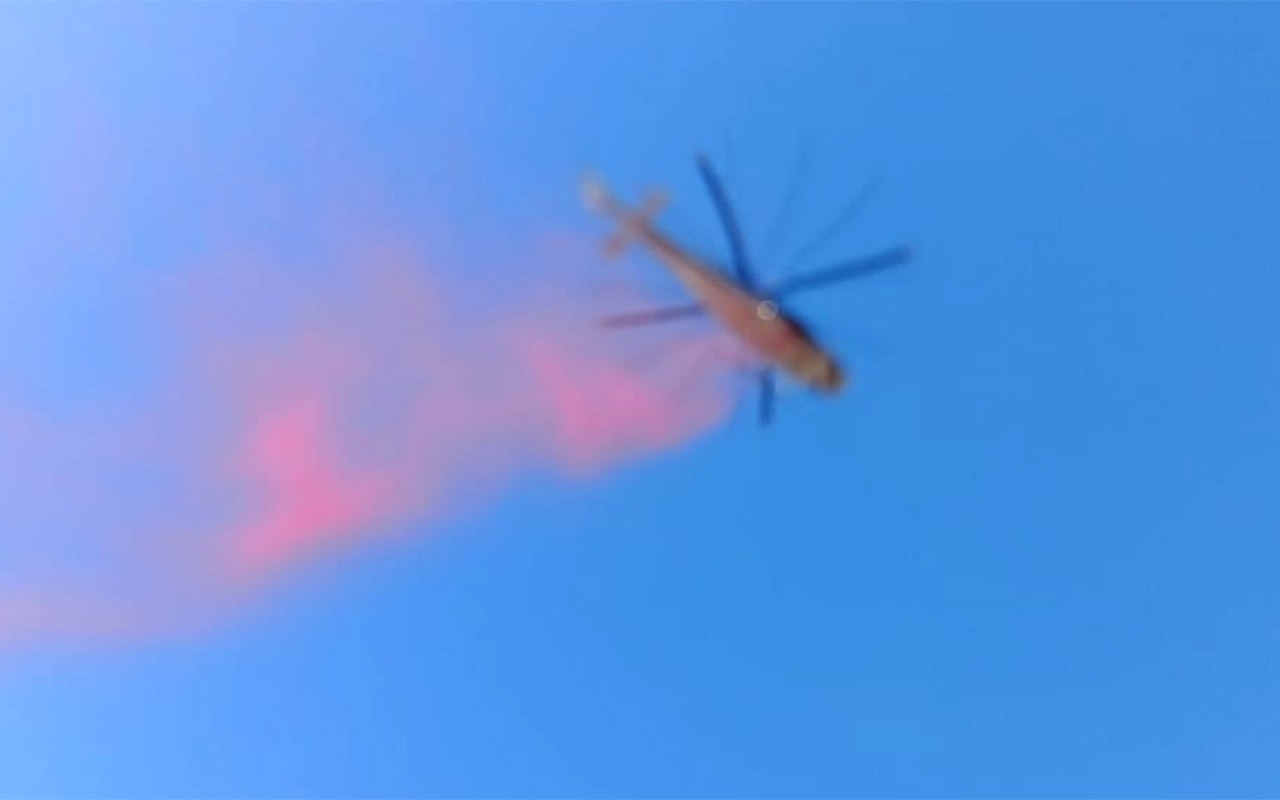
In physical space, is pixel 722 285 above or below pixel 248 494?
above

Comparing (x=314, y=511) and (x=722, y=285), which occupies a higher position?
(x=722, y=285)

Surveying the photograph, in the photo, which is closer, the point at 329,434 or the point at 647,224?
the point at 647,224

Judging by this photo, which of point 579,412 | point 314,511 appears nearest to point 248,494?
point 314,511

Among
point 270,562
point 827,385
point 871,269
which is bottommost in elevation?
point 270,562

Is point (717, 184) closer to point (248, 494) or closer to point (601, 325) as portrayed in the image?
point (601, 325)

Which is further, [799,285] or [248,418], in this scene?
[248,418]

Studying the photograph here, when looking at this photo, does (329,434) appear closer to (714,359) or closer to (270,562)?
(270,562)

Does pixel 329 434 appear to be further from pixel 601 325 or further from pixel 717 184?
pixel 717 184

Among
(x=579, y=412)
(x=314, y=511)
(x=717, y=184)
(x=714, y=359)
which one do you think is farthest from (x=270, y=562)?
(x=717, y=184)
